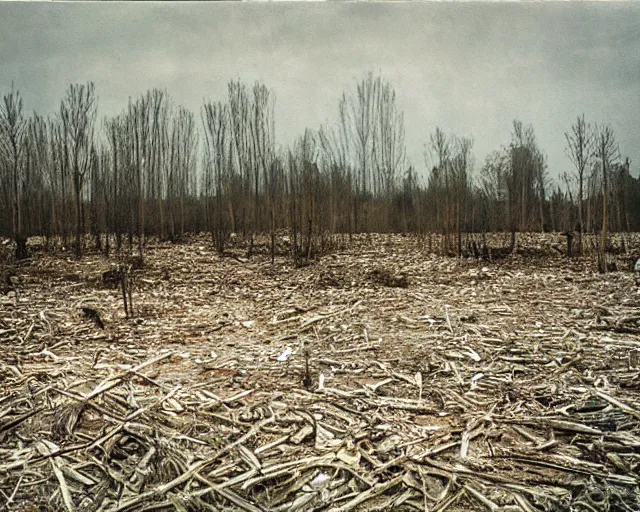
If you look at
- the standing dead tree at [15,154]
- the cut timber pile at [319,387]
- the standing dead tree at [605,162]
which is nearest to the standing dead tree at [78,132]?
the standing dead tree at [15,154]

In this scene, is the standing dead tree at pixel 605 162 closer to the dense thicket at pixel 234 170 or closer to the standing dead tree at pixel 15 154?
the dense thicket at pixel 234 170

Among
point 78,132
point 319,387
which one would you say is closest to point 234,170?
point 78,132

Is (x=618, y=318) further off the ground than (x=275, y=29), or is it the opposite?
(x=275, y=29)

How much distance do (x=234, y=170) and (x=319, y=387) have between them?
143cm

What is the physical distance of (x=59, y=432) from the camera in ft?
5.52

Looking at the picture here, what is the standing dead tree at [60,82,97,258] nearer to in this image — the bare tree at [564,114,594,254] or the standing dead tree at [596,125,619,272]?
the bare tree at [564,114,594,254]

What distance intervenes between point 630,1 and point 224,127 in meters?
2.31

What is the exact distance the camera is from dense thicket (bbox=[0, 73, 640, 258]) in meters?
2.45

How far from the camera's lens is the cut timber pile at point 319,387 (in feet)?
4.90

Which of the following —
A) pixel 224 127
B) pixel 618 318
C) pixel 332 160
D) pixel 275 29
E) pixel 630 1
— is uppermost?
pixel 630 1

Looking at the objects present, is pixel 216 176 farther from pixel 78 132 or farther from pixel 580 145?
pixel 580 145

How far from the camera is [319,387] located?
194 centimetres

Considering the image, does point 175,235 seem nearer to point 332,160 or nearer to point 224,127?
point 224,127

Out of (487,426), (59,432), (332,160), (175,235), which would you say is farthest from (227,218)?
(487,426)
